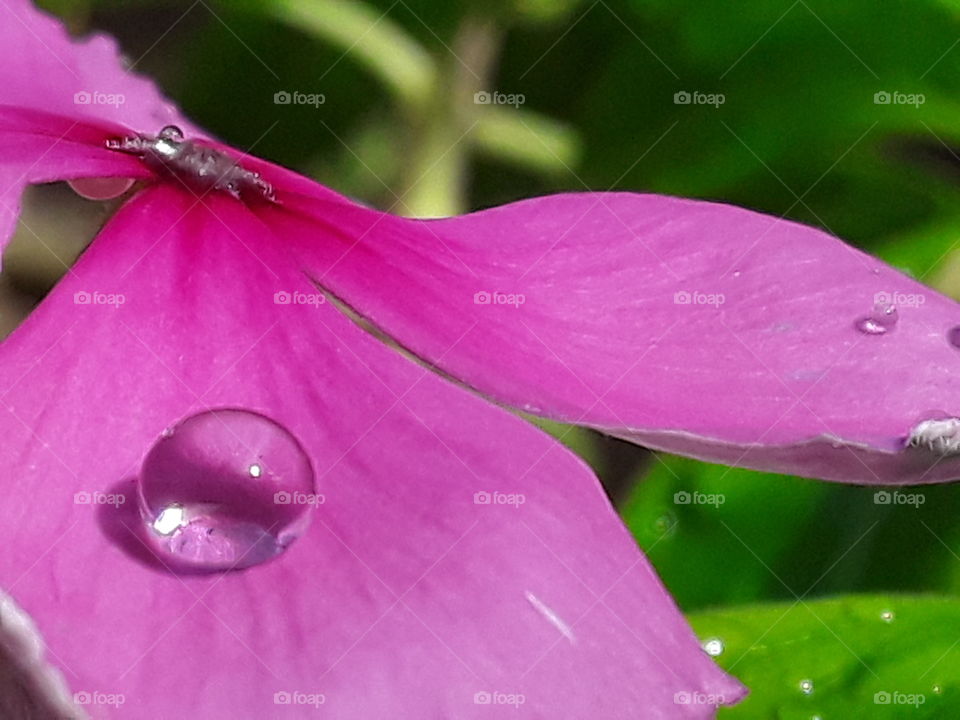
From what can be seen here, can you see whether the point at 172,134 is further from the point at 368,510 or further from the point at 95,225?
the point at 368,510

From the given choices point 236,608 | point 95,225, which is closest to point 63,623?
point 236,608
